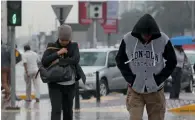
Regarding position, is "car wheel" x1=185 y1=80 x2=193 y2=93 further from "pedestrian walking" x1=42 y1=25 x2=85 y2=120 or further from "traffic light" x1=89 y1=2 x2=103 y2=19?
"pedestrian walking" x1=42 y1=25 x2=85 y2=120

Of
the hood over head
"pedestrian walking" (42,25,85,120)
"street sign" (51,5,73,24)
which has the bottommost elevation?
"pedestrian walking" (42,25,85,120)

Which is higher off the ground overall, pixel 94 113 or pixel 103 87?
pixel 94 113

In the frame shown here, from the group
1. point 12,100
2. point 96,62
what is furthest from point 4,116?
point 96,62

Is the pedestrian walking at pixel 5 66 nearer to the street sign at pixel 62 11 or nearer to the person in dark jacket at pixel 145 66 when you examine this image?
the street sign at pixel 62 11

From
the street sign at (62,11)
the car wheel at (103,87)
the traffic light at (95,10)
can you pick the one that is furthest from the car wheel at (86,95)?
the street sign at (62,11)

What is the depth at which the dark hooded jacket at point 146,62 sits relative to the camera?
752cm

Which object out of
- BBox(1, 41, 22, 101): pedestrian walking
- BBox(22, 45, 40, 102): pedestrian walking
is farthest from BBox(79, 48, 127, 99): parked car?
BBox(1, 41, 22, 101): pedestrian walking

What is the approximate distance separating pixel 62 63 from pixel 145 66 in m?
2.06

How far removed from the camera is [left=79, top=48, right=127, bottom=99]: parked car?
68.4ft

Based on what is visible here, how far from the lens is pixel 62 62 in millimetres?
9328

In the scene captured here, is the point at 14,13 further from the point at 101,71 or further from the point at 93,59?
the point at 93,59

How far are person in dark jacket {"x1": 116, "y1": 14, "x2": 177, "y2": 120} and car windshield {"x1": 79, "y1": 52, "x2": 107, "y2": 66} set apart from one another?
Result: 14.0m

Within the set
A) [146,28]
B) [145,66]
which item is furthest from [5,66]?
[146,28]

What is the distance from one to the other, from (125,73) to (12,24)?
7.60 metres
